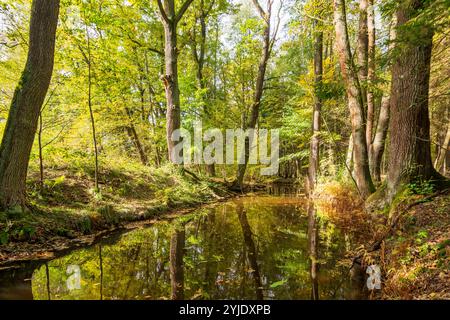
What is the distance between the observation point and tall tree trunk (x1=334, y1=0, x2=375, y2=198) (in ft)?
22.1

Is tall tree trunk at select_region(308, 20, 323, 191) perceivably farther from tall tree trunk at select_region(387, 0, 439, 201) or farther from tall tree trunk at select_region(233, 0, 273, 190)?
tall tree trunk at select_region(387, 0, 439, 201)

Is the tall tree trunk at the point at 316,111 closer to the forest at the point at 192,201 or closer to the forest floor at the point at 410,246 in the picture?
the forest at the point at 192,201

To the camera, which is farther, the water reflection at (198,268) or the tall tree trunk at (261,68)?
the tall tree trunk at (261,68)

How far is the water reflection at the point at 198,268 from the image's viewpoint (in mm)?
2871

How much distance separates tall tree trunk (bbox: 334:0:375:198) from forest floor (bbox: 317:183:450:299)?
144 cm

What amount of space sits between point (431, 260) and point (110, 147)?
12.4 m

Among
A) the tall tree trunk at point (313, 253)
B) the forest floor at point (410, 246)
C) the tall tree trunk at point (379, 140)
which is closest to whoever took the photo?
the forest floor at point (410, 246)

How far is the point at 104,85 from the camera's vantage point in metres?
9.05

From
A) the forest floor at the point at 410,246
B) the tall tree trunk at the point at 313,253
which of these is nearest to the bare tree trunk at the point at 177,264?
the tall tree trunk at the point at 313,253

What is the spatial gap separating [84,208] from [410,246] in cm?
567

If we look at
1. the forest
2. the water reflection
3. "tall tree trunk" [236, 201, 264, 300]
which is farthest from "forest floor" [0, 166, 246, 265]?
"tall tree trunk" [236, 201, 264, 300]

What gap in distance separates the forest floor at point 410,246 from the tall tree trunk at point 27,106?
5.30m

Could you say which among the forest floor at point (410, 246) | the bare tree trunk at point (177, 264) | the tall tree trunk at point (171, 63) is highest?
the tall tree trunk at point (171, 63)

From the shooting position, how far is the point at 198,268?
11.7ft
